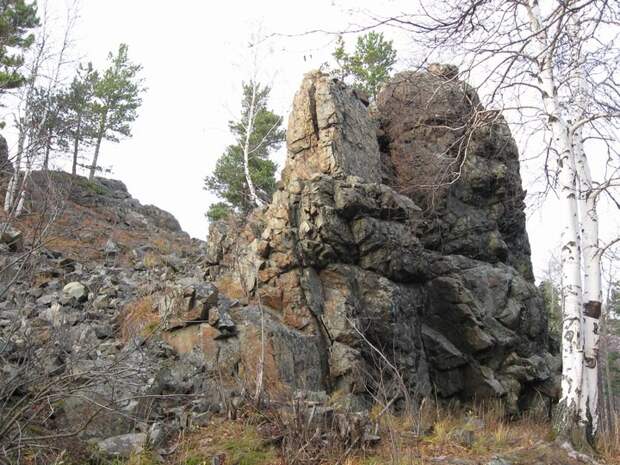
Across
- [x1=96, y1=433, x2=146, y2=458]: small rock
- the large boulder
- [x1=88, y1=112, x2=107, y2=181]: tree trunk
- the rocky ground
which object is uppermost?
[x1=88, y1=112, x2=107, y2=181]: tree trunk

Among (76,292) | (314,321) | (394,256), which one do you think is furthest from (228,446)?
(394,256)

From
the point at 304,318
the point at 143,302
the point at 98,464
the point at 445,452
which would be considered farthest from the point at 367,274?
the point at 98,464

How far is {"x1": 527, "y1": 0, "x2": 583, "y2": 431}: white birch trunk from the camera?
5.80m

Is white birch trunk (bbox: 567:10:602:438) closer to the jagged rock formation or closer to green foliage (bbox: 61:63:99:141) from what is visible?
the jagged rock formation

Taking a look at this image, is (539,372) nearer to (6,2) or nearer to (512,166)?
(512,166)

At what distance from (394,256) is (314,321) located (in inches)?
102

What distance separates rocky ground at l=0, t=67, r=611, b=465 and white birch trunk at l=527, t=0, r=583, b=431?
56cm

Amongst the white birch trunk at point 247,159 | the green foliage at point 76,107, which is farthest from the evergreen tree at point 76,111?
the white birch trunk at point 247,159

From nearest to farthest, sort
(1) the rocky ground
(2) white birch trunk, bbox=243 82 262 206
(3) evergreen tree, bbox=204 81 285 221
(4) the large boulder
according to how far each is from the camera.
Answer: (1) the rocky ground, (4) the large boulder, (2) white birch trunk, bbox=243 82 262 206, (3) evergreen tree, bbox=204 81 285 221

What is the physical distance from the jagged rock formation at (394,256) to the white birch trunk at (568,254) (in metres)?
0.76

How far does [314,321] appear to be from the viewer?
929 centimetres

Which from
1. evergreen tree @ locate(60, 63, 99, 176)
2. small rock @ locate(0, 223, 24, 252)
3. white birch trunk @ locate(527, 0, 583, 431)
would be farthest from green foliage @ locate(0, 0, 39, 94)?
white birch trunk @ locate(527, 0, 583, 431)

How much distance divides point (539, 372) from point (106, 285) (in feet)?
34.6

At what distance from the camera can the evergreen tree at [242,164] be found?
21.8m
